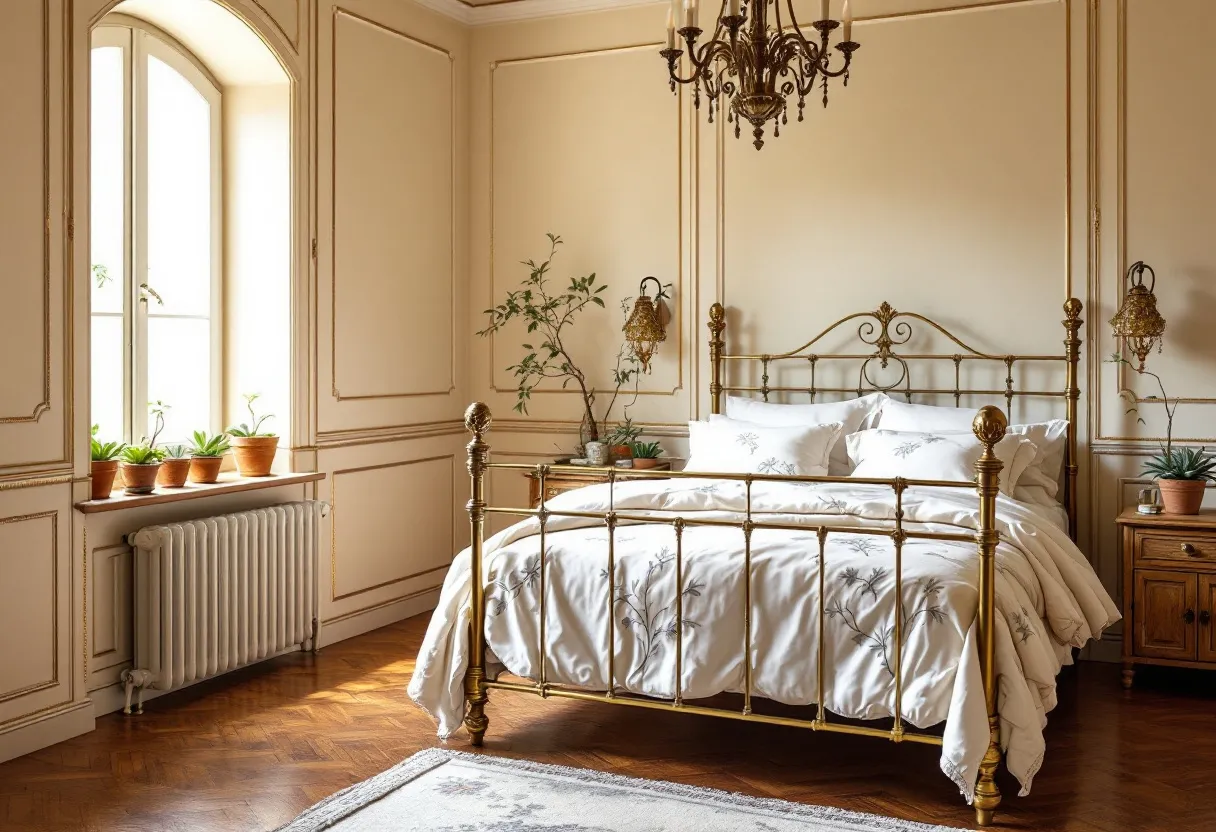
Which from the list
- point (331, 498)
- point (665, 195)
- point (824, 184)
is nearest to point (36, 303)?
point (331, 498)

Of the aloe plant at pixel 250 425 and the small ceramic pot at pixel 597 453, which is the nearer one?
the aloe plant at pixel 250 425

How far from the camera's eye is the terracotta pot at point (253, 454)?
4.83 metres

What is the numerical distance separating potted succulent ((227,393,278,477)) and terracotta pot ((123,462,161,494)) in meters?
0.58

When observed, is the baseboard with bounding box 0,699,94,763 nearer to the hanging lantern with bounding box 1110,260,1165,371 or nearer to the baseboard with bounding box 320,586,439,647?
the baseboard with bounding box 320,586,439,647

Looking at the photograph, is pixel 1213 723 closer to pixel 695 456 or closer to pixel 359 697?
pixel 695 456

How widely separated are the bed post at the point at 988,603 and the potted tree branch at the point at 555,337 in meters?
2.89

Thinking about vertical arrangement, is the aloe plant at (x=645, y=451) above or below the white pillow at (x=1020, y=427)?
below

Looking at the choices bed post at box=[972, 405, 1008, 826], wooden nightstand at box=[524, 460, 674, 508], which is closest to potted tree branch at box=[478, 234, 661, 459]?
wooden nightstand at box=[524, 460, 674, 508]

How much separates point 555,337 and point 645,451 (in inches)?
34.8

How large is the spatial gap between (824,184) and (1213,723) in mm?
2803

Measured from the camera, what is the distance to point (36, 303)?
3805 mm

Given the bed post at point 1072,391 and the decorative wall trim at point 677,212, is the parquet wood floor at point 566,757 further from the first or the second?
the decorative wall trim at point 677,212

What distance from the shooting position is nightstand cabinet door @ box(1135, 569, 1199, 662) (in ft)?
14.7

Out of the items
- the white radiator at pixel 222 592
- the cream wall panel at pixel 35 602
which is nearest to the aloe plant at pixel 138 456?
the white radiator at pixel 222 592
